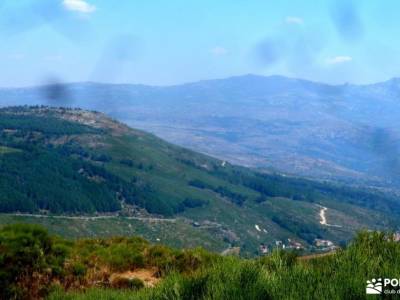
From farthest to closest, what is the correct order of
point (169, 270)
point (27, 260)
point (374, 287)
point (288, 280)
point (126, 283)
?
point (169, 270)
point (126, 283)
point (27, 260)
point (288, 280)
point (374, 287)

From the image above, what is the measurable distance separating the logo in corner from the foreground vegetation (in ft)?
0.33

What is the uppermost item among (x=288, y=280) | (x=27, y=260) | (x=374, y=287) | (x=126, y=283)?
(x=374, y=287)

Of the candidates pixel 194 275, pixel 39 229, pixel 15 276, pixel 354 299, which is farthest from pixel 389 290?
pixel 39 229

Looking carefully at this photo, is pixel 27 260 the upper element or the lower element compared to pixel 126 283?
upper

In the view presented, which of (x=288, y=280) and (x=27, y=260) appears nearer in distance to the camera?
(x=288, y=280)

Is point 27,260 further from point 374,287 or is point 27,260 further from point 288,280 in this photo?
point 374,287

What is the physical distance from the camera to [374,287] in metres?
6.98

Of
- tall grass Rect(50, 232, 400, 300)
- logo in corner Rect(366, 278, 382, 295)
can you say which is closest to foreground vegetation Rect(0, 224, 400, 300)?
tall grass Rect(50, 232, 400, 300)

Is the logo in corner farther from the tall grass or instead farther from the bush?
the bush

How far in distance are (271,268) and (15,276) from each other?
770 centimetres

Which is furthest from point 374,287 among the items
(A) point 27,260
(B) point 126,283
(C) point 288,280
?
(A) point 27,260

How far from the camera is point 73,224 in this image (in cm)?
19450

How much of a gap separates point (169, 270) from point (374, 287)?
9.30m

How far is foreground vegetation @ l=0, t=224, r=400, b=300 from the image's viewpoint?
7547 mm
